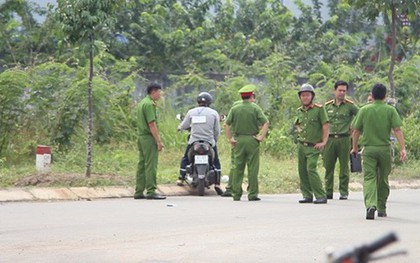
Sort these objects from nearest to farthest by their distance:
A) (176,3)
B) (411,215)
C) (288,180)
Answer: (411,215)
(288,180)
(176,3)

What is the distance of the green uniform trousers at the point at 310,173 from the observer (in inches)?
535

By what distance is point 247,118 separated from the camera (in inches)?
549

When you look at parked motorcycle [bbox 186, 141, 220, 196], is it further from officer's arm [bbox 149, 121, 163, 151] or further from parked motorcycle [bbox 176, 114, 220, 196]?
officer's arm [bbox 149, 121, 163, 151]

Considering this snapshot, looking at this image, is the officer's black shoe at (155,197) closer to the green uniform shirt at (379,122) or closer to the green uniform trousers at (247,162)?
the green uniform trousers at (247,162)

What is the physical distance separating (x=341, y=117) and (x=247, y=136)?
1720 mm

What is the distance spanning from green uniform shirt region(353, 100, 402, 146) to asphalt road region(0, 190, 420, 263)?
41.2 inches

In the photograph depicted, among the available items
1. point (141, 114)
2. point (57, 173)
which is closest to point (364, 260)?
point (141, 114)

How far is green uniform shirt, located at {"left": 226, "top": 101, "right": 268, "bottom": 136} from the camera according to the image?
1395 centimetres

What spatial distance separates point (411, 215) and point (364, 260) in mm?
10675

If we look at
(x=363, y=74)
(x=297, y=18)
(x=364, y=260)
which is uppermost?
(x=297, y=18)

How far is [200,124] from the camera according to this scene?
599 inches

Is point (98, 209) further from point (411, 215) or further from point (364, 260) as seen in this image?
point (364, 260)

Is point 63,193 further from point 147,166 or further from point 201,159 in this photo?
point 201,159

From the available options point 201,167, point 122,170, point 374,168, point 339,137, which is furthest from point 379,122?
point 122,170
